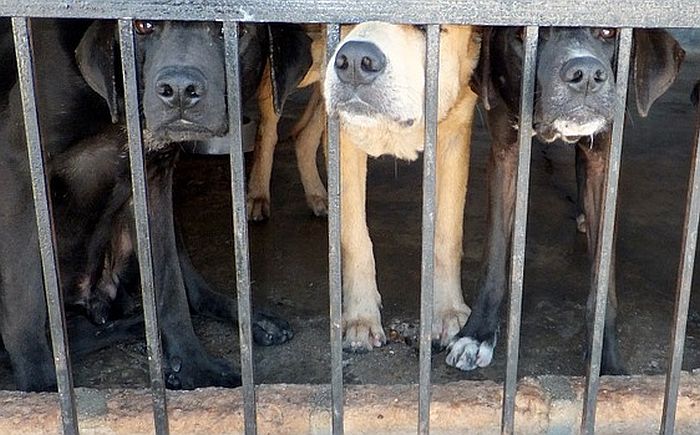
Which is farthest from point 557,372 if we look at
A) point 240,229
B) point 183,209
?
point 183,209

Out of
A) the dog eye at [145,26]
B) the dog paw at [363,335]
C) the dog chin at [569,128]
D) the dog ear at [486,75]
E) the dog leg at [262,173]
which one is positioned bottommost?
the dog paw at [363,335]

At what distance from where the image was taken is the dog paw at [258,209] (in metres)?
4.64

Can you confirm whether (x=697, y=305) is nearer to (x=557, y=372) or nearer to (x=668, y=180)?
(x=557, y=372)

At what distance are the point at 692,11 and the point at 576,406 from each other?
3.64 feet

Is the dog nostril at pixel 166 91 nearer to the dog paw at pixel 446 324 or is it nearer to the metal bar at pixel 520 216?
the metal bar at pixel 520 216

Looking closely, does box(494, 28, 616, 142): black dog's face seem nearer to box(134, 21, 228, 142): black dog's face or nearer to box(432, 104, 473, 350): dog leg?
box(432, 104, 473, 350): dog leg

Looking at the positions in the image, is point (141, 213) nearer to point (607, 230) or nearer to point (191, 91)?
point (191, 91)

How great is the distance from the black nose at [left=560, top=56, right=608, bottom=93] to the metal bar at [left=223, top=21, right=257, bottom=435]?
0.88 meters

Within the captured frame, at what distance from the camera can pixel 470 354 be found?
3.03 meters

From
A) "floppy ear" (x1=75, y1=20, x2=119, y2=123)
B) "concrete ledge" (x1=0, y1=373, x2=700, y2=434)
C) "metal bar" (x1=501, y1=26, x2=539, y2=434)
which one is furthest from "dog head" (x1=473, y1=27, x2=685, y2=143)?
"floppy ear" (x1=75, y1=20, x2=119, y2=123)

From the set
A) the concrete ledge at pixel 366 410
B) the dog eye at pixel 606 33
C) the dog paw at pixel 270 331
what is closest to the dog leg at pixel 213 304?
the dog paw at pixel 270 331

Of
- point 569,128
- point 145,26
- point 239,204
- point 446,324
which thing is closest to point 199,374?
point 446,324

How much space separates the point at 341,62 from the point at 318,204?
93.7 inches

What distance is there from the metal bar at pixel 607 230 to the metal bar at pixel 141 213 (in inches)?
43.9
